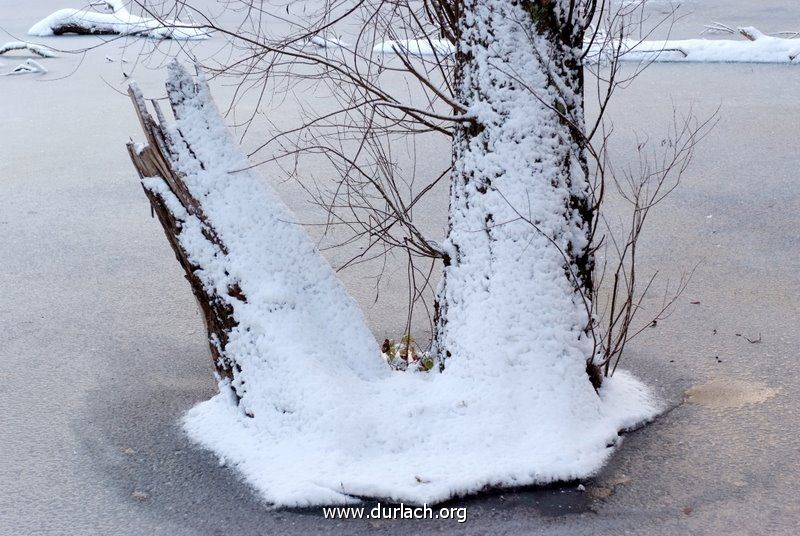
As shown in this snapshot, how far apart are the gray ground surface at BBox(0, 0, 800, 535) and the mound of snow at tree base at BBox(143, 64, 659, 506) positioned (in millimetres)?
96

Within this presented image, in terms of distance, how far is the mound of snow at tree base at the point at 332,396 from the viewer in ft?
9.91

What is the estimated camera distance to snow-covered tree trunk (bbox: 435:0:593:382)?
3240mm

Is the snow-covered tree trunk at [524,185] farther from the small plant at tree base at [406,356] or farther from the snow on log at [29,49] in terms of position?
the snow on log at [29,49]

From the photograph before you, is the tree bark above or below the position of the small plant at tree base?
above

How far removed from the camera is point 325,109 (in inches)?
348

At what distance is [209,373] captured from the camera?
410 cm

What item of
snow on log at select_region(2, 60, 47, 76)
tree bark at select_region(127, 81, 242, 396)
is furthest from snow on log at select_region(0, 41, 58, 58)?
tree bark at select_region(127, 81, 242, 396)

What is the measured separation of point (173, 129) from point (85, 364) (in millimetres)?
1338

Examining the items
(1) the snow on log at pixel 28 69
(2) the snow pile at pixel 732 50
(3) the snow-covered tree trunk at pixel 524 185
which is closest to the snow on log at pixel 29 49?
(1) the snow on log at pixel 28 69

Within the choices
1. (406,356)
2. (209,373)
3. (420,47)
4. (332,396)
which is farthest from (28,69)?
(332,396)

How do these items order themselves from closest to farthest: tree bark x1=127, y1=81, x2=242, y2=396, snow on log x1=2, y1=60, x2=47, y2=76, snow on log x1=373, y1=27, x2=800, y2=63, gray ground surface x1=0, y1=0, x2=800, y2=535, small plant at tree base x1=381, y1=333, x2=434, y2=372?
gray ground surface x1=0, y1=0, x2=800, y2=535 → tree bark x1=127, y1=81, x2=242, y2=396 → small plant at tree base x1=381, y1=333, x2=434, y2=372 → snow on log x1=373, y1=27, x2=800, y2=63 → snow on log x1=2, y1=60, x2=47, y2=76

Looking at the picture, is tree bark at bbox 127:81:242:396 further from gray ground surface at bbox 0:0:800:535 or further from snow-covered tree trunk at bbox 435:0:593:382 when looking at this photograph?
snow-covered tree trunk at bbox 435:0:593:382

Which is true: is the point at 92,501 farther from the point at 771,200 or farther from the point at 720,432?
the point at 771,200

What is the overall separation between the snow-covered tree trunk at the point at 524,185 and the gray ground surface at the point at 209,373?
1.70ft
